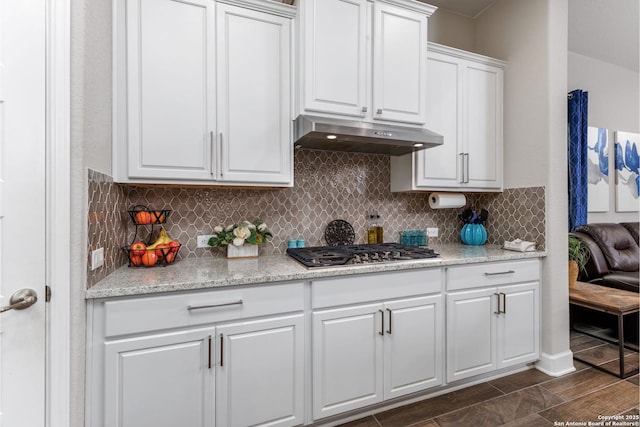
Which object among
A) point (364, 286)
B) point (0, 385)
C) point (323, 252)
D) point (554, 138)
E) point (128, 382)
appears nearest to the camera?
point (0, 385)

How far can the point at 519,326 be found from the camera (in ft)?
7.18

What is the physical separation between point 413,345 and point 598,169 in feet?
11.9

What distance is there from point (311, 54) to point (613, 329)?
3.81m

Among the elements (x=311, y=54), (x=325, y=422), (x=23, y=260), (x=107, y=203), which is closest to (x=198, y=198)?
(x=107, y=203)

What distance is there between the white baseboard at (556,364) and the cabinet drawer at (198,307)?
2.01 metres

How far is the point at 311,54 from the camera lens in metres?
1.83

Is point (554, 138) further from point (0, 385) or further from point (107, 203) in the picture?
point (0, 385)

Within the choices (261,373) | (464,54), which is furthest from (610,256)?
(261,373)

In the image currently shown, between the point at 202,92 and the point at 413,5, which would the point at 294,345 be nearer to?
the point at 202,92

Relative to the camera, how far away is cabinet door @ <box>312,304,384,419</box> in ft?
5.27

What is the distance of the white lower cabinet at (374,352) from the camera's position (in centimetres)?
162

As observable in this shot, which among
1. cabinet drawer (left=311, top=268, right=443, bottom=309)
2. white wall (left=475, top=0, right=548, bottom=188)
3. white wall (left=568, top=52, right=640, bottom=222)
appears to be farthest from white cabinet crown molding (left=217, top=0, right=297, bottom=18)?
white wall (left=568, top=52, right=640, bottom=222)

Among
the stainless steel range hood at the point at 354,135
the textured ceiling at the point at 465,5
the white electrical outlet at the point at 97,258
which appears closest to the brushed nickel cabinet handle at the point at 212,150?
the stainless steel range hood at the point at 354,135

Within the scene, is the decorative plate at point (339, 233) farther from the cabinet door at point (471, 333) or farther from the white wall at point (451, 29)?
the white wall at point (451, 29)
